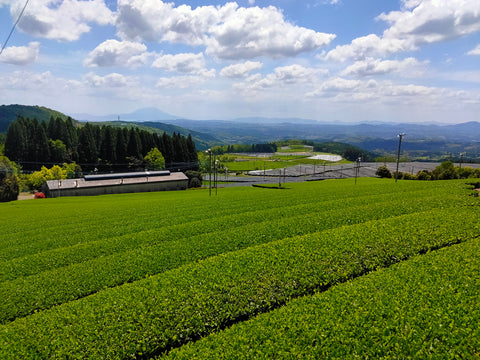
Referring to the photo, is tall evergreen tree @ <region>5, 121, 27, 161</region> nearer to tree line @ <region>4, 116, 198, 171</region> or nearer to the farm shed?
tree line @ <region>4, 116, 198, 171</region>

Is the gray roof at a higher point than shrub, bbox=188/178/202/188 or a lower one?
higher

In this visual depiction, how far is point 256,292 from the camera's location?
928 cm

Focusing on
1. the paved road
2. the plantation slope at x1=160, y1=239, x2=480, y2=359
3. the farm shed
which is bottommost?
the paved road

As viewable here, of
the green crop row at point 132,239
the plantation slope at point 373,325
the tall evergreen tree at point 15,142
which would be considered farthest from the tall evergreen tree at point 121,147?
the plantation slope at point 373,325

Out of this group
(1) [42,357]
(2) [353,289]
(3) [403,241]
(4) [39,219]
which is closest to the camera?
(1) [42,357]

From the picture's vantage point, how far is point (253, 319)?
8258 mm

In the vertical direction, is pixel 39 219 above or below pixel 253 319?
below

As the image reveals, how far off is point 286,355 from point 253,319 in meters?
1.76

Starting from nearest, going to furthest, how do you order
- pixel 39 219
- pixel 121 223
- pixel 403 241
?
pixel 403 241 → pixel 121 223 → pixel 39 219

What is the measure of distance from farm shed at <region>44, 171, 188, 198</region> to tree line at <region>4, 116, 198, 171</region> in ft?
74.0

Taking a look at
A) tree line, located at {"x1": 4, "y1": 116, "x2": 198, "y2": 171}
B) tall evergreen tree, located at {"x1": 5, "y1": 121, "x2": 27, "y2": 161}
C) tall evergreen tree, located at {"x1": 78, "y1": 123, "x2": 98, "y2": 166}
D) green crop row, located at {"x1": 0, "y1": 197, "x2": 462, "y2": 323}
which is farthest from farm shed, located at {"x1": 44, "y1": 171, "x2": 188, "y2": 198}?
green crop row, located at {"x1": 0, "y1": 197, "x2": 462, "y2": 323}

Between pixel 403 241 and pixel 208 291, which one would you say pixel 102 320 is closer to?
pixel 208 291

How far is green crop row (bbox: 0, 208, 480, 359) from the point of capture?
777 centimetres

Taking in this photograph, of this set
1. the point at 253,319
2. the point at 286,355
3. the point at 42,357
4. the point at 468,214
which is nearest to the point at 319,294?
the point at 253,319
